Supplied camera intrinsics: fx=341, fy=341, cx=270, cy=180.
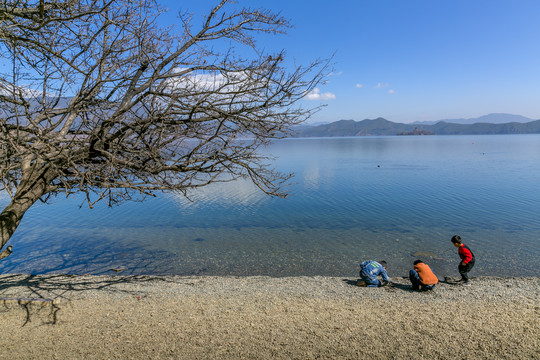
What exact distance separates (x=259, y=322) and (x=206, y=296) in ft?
9.15

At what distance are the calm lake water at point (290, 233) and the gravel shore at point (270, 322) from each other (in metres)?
3.97

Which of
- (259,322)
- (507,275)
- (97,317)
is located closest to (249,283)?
(259,322)

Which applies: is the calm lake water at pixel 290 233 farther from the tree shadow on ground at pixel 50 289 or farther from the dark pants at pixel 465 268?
the dark pants at pixel 465 268

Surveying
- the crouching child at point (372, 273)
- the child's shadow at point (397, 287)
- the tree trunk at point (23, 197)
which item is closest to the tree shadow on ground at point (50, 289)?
the tree trunk at point (23, 197)

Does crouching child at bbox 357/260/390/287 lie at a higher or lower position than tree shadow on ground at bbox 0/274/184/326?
lower

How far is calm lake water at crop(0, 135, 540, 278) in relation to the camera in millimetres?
16109

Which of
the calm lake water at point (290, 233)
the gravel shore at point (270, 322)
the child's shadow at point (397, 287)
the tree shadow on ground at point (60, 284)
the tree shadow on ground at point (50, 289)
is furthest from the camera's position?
the calm lake water at point (290, 233)

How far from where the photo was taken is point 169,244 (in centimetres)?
1947

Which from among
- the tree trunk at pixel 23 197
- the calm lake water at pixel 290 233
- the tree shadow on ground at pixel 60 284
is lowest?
the calm lake water at pixel 290 233

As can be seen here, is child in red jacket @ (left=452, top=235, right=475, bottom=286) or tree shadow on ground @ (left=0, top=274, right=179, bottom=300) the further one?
child in red jacket @ (left=452, top=235, right=475, bottom=286)

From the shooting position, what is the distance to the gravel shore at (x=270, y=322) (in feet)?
23.2

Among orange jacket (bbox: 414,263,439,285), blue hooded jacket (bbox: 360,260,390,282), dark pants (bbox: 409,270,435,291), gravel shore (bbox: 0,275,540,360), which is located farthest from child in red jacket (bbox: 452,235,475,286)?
blue hooded jacket (bbox: 360,260,390,282)

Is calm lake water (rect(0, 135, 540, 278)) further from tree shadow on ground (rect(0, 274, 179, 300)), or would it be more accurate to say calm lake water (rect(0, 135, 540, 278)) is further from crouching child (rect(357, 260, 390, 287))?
crouching child (rect(357, 260, 390, 287))

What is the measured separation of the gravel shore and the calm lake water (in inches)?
156
